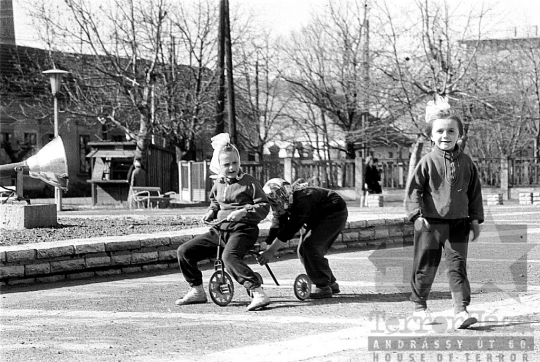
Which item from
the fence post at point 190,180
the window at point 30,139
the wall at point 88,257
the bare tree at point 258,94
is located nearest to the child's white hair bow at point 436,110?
the wall at point 88,257

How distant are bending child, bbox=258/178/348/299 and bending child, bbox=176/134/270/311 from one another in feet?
0.69

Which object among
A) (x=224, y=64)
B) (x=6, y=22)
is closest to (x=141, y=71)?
(x=224, y=64)

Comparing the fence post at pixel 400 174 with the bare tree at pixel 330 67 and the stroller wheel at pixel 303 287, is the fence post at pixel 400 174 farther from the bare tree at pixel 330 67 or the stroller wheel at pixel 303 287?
the stroller wheel at pixel 303 287

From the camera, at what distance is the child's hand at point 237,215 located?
8234mm

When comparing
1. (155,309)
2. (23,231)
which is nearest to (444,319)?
(155,309)

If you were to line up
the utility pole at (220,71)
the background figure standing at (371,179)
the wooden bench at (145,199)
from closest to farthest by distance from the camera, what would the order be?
the wooden bench at (145,199) → the background figure standing at (371,179) → the utility pole at (220,71)

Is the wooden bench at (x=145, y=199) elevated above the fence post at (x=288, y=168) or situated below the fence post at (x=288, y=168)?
below

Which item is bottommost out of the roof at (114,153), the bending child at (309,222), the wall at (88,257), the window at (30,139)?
the wall at (88,257)

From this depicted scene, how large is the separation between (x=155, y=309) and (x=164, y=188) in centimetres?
2706

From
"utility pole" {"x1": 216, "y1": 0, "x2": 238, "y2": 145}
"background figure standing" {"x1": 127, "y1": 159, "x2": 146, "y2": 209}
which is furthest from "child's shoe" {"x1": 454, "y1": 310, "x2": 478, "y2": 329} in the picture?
"utility pole" {"x1": 216, "y1": 0, "x2": 238, "y2": 145}

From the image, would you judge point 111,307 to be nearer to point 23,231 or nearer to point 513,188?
point 23,231

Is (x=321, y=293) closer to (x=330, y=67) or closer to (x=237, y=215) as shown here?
(x=237, y=215)

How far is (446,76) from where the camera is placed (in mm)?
34219

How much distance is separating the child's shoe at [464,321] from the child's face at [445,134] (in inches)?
50.7
